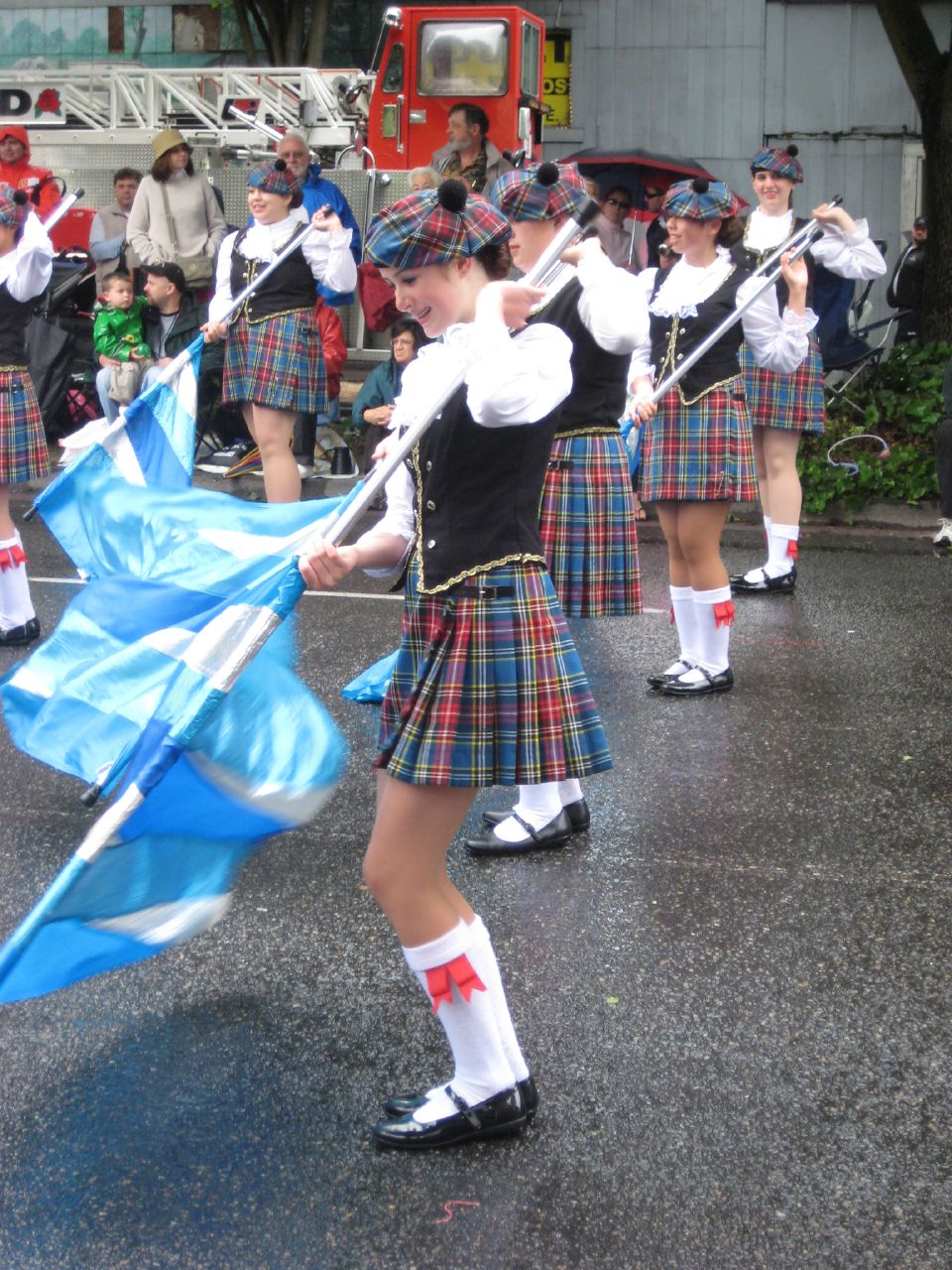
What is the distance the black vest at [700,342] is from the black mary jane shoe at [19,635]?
2895 millimetres

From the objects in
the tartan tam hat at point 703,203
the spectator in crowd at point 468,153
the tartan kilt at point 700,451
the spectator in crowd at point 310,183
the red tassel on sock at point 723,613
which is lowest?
the red tassel on sock at point 723,613

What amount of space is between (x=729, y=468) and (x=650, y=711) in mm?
970

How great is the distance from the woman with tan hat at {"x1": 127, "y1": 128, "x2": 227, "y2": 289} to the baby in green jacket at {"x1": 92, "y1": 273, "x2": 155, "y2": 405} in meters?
1.24

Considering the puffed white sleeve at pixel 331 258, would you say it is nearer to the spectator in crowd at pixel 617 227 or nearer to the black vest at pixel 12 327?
Answer: the black vest at pixel 12 327

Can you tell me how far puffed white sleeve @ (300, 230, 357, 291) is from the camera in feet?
24.9

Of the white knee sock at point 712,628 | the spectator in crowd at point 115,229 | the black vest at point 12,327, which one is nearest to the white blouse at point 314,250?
the black vest at point 12,327

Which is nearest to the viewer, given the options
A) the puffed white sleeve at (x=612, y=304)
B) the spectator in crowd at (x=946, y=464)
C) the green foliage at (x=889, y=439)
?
the puffed white sleeve at (x=612, y=304)

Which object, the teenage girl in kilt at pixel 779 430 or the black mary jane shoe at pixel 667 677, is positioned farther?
the teenage girl in kilt at pixel 779 430

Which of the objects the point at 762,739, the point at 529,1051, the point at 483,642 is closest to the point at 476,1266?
the point at 529,1051

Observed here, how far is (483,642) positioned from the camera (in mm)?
2953

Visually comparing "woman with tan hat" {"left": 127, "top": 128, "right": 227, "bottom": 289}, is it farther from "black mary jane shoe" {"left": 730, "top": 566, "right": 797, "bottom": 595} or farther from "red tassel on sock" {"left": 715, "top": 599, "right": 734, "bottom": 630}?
"red tassel on sock" {"left": 715, "top": 599, "right": 734, "bottom": 630}

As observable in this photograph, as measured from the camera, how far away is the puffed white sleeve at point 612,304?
12.8 feet

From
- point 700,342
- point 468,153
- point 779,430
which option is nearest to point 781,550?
point 779,430

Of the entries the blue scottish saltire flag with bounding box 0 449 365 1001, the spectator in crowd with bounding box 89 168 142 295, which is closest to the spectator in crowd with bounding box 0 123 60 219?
the spectator in crowd with bounding box 89 168 142 295
